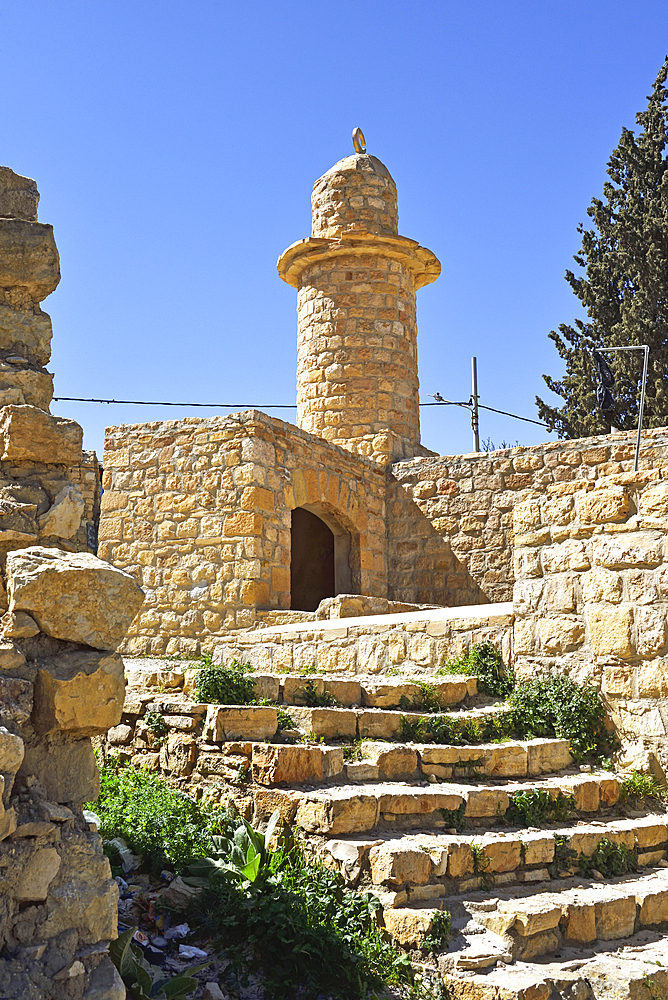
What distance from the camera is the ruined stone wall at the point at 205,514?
914 centimetres

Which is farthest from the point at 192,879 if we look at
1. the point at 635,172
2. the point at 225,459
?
the point at 635,172

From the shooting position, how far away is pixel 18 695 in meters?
2.92

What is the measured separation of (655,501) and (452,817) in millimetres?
2625

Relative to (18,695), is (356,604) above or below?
above

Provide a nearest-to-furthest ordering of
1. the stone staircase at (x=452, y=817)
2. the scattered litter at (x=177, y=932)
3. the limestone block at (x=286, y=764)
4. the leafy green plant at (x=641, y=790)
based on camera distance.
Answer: the stone staircase at (x=452, y=817) → the scattered litter at (x=177, y=932) → the limestone block at (x=286, y=764) → the leafy green plant at (x=641, y=790)

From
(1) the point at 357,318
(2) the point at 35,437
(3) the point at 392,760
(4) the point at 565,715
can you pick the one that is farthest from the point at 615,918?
(1) the point at 357,318

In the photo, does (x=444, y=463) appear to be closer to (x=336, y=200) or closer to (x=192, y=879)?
(x=336, y=200)

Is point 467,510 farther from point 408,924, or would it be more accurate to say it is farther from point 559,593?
point 408,924

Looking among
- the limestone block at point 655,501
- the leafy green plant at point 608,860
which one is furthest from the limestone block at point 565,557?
the leafy green plant at point 608,860

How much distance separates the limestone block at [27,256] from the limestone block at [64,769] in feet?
6.81

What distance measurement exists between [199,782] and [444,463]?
6.52 m

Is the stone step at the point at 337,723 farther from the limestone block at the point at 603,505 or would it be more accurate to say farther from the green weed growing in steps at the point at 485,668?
the limestone block at the point at 603,505

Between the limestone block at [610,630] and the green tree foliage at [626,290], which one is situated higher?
the green tree foliage at [626,290]

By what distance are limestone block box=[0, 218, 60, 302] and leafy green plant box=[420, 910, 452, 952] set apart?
3501 millimetres
